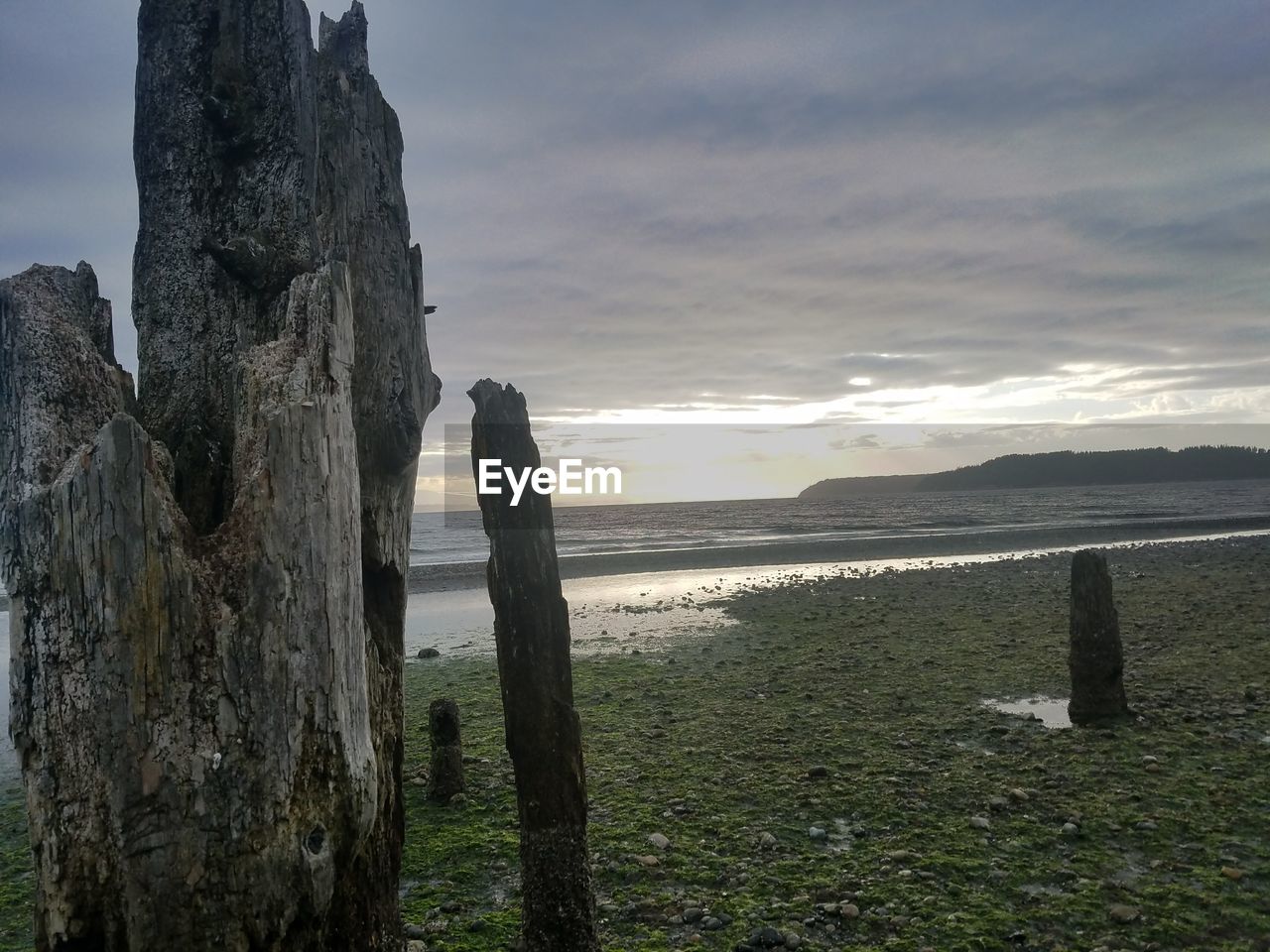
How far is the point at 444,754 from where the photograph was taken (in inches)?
344

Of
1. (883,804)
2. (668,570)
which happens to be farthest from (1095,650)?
(668,570)

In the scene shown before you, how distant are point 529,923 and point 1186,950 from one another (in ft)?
13.2

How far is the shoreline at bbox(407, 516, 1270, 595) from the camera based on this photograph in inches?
1346

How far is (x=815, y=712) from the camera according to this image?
11.4 m

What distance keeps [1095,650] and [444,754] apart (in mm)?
7228

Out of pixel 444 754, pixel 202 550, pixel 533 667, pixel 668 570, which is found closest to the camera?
pixel 202 550

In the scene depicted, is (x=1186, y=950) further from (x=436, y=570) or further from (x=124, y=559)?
(x=436, y=570)

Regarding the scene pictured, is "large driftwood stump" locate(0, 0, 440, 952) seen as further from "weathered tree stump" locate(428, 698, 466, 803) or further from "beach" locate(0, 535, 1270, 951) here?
"weathered tree stump" locate(428, 698, 466, 803)

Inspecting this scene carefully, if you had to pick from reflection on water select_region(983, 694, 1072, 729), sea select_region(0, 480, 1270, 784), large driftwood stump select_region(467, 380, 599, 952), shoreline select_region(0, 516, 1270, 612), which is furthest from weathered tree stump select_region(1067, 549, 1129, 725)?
shoreline select_region(0, 516, 1270, 612)

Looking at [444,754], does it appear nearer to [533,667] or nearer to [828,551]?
[533,667]

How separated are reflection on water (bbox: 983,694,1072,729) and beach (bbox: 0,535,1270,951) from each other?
23 cm

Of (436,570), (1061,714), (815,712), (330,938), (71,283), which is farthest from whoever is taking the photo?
(436,570)

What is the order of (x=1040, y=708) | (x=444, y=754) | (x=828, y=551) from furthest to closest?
(x=828, y=551) < (x=1040, y=708) < (x=444, y=754)

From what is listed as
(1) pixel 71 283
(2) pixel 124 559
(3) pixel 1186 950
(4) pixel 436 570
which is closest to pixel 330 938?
(2) pixel 124 559
